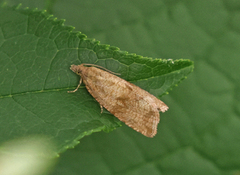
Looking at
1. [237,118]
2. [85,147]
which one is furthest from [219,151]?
[85,147]

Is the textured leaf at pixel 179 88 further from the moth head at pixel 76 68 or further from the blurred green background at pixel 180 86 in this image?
the moth head at pixel 76 68

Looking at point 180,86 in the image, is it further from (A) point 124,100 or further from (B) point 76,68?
(B) point 76,68

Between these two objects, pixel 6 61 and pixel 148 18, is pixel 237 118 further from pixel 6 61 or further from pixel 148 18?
pixel 6 61

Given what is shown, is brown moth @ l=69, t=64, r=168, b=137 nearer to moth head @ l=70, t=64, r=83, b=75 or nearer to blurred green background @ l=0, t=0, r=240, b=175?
moth head @ l=70, t=64, r=83, b=75

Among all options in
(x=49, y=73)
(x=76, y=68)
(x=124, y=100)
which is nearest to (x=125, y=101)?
(x=124, y=100)

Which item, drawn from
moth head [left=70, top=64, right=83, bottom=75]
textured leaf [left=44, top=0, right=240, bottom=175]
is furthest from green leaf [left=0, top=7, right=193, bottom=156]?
textured leaf [left=44, top=0, right=240, bottom=175]
